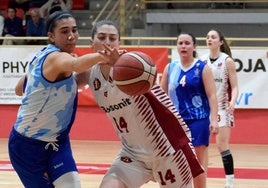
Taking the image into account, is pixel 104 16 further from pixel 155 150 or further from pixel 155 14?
pixel 155 150

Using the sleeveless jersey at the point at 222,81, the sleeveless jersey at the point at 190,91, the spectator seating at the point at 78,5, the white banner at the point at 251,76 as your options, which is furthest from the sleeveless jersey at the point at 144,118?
the spectator seating at the point at 78,5

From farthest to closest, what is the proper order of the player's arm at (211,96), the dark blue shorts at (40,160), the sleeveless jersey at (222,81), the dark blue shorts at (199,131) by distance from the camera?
the sleeveless jersey at (222,81) → the dark blue shorts at (199,131) → the player's arm at (211,96) → the dark blue shorts at (40,160)

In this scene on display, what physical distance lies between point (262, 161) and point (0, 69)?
5.15 m

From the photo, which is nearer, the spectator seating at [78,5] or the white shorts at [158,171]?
the white shorts at [158,171]

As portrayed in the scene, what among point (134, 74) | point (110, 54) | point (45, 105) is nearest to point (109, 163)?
point (45, 105)

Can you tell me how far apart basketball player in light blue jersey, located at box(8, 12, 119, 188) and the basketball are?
0.51 meters

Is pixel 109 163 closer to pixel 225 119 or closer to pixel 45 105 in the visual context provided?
pixel 225 119

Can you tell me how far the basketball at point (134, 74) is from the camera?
3.83 metres

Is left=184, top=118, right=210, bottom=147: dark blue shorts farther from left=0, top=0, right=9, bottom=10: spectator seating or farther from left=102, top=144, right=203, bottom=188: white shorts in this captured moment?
left=0, top=0, right=9, bottom=10: spectator seating

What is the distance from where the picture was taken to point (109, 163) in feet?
30.8

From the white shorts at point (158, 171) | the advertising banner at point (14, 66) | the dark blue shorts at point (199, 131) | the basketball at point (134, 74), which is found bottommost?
the advertising banner at point (14, 66)

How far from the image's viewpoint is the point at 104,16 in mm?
15836

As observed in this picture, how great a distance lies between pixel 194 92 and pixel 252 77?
5601 mm

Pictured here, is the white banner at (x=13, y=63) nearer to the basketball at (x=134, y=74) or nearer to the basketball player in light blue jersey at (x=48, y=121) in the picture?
the basketball player in light blue jersey at (x=48, y=121)
